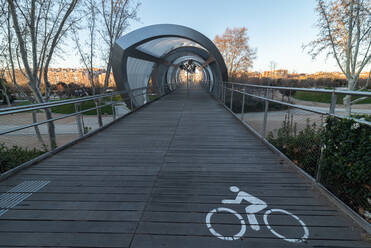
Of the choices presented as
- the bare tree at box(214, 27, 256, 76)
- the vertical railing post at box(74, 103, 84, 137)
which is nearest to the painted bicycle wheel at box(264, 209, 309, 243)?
the vertical railing post at box(74, 103, 84, 137)

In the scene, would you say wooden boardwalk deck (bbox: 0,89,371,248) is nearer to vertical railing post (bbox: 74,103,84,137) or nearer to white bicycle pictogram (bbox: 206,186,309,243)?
white bicycle pictogram (bbox: 206,186,309,243)

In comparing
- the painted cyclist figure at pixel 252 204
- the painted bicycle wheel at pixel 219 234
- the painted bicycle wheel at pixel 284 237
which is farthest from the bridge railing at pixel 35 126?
the painted bicycle wheel at pixel 284 237

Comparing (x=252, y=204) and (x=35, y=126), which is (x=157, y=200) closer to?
(x=252, y=204)

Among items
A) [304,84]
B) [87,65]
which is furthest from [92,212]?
[304,84]

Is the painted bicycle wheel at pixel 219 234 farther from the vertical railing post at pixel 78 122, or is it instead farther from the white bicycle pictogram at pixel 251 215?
the vertical railing post at pixel 78 122

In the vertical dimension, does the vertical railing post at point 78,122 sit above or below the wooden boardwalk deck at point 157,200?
above

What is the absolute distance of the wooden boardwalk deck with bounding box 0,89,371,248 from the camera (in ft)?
5.44

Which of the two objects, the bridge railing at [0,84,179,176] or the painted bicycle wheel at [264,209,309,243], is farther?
the bridge railing at [0,84,179,176]

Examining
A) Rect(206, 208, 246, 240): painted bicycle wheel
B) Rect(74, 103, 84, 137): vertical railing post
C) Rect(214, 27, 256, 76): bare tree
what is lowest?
Rect(206, 208, 246, 240): painted bicycle wheel

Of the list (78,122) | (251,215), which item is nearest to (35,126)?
(78,122)

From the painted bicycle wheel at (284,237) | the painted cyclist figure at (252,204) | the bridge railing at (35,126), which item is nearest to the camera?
the painted bicycle wheel at (284,237)

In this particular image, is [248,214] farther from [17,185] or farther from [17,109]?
[17,109]

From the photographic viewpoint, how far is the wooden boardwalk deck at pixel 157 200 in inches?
65.3

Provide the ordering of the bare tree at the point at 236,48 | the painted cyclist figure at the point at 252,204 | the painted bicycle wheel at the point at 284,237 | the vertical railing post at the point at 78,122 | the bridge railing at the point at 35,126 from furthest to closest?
1. the bare tree at the point at 236,48
2. the vertical railing post at the point at 78,122
3. the bridge railing at the point at 35,126
4. the painted cyclist figure at the point at 252,204
5. the painted bicycle wheel at the point at 284,237
